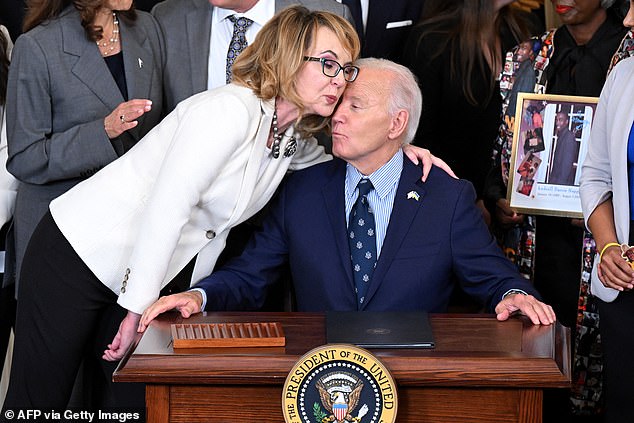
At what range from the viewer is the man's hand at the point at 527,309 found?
282 cm

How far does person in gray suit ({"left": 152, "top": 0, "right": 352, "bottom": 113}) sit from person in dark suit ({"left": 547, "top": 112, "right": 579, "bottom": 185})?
0.82 m

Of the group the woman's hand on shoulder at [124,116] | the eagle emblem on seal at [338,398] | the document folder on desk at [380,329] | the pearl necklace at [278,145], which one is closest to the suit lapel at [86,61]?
the woman's hand on shoulder at [124,116]

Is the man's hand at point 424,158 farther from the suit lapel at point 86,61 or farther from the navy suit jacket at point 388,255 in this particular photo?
the suit lapel at point 86,61

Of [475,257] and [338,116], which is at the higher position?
[338,116]

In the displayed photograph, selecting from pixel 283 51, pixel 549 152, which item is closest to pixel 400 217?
pixel 283 51

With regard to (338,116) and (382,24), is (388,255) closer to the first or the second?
(338,116)

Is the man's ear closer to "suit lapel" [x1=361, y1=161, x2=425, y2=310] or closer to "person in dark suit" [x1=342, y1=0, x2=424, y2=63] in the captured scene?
"suit lapel" [x1=361, y1=161, x2=425, y2=310]

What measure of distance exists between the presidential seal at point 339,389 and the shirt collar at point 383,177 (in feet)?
3.31

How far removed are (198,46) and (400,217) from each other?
3.33ft

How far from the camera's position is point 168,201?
116 inches

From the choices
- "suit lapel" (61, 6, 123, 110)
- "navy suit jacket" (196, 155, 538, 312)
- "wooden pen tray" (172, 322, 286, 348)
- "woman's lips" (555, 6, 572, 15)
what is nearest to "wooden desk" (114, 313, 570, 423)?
"wooden pen tray" (172, 322, 286, 348)

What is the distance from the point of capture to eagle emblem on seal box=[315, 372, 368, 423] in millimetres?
2346

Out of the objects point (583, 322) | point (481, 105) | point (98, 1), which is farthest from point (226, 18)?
point (583, 322)

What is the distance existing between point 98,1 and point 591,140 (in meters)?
1.60
